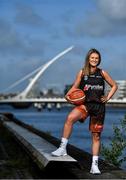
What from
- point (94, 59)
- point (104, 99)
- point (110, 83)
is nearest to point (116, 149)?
point (110, 83)

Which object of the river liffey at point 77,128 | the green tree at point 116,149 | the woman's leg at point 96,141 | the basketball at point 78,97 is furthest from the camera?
the river liffey at point 77,128

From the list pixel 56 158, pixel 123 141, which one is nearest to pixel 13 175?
pixel 56 158

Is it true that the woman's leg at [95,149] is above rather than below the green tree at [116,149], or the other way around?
above

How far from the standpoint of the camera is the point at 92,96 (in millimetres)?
8055

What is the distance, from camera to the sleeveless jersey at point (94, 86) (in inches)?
317

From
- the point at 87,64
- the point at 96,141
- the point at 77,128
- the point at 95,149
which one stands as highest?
the point at 87,64

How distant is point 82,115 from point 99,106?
26 cm

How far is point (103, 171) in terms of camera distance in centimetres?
871

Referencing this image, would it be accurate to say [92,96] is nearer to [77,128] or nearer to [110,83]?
[110,83]

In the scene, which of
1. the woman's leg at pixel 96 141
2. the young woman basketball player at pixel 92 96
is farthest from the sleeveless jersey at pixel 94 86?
the woman's leg at pixel 96 141

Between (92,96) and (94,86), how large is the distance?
0.14 meters

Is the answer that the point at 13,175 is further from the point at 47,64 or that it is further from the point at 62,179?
the point at 47,64

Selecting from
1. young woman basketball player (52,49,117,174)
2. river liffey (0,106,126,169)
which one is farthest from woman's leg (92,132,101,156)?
river liffey (0,106,126,169)

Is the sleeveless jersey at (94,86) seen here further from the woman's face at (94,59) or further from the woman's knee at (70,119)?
the woman's knee at (70,119)
